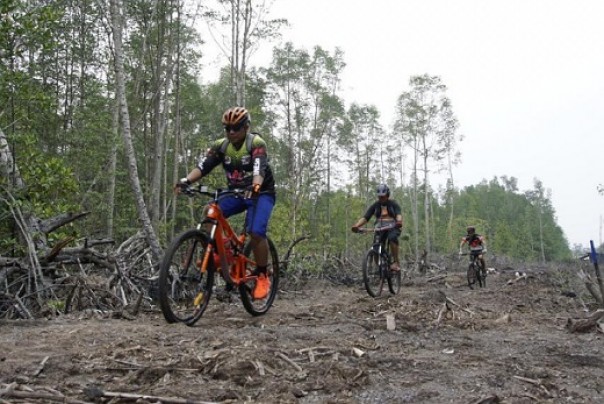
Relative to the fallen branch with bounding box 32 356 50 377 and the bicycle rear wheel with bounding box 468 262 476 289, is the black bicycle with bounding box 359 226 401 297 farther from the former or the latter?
the fallen branch with bounding box 32 356 50 377

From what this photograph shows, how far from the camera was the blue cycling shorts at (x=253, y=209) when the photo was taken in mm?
5473

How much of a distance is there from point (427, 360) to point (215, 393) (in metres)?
1.63

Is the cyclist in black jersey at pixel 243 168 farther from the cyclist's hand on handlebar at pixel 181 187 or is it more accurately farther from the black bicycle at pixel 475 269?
the black bicycle at pixel 475 269

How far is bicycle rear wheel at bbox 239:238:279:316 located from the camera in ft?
18.8

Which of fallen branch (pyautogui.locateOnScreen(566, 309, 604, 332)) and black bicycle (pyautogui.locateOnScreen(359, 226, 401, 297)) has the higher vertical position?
black bicycle (pyautogui.locateOnScreen(359, 226, 401, 297))

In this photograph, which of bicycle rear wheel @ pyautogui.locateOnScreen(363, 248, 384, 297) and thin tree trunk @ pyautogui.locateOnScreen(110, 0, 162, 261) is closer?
thin tree trunk @ pyautogui.locateOnScreen(110, 0, 162, 261)

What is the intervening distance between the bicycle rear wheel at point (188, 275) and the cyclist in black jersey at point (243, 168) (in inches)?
25.6

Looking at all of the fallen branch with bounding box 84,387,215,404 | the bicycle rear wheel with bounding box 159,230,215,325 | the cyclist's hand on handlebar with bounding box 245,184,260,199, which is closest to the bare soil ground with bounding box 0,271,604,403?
the fallen branch with bounding box 84,387,215,404

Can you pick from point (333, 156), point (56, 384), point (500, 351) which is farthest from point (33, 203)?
point (333, 156)

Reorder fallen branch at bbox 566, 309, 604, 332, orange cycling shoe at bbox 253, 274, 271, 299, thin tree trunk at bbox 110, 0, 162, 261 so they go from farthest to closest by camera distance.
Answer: thin tree trunk at bbox 110, 0, 162, 261, orange cycling shoe at bbox 253, 274, 271, 299, fallen branch at bbox 566, 309, 604, 332

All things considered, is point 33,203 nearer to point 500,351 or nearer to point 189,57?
point 500,351

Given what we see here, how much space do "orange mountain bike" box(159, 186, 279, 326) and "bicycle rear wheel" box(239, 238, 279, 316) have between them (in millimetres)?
40

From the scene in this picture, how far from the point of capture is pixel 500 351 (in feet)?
13.6

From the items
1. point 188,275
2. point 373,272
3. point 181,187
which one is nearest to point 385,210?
point 373,272
